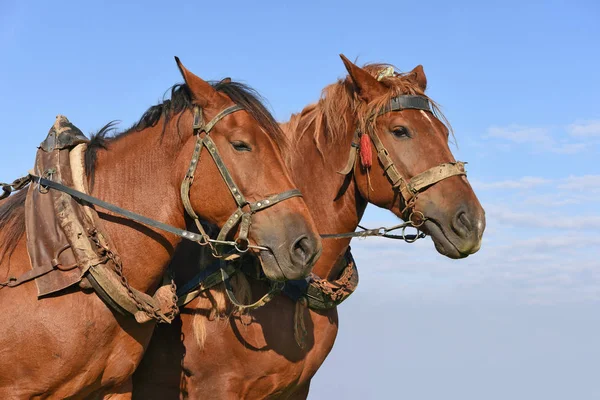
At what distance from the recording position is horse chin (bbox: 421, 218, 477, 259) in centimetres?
584

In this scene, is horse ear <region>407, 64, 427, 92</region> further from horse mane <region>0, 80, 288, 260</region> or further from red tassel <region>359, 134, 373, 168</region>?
horse mane <region>0, 80, 288, 260</region>

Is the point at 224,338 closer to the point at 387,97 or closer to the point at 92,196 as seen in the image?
the point at 92,196

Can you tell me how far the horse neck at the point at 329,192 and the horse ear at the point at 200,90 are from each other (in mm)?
1376

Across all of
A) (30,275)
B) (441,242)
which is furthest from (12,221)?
(441,242)

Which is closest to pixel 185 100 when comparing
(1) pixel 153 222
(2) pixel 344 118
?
(1) pixel 153 222

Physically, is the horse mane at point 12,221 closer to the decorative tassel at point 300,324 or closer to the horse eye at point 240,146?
the horse eye at point 240,146

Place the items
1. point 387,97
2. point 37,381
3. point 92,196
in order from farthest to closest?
point 387,97, point 92,196, point 37,381

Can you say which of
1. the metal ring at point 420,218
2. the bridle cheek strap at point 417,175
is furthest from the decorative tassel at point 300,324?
the bridle cheek strap at point 417,175

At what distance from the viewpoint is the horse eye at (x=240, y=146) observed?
4.98 m

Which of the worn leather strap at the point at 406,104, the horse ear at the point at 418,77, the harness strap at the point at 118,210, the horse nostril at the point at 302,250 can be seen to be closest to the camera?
the horse nostril at the point at 302,250

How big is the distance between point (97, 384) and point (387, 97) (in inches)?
127

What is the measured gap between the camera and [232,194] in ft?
16.0

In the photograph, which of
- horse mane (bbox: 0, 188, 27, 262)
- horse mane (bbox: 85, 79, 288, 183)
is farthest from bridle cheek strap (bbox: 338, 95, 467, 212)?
horse mane (bbox: 0, 188, 27, 262)

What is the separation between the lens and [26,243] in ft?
16.0
